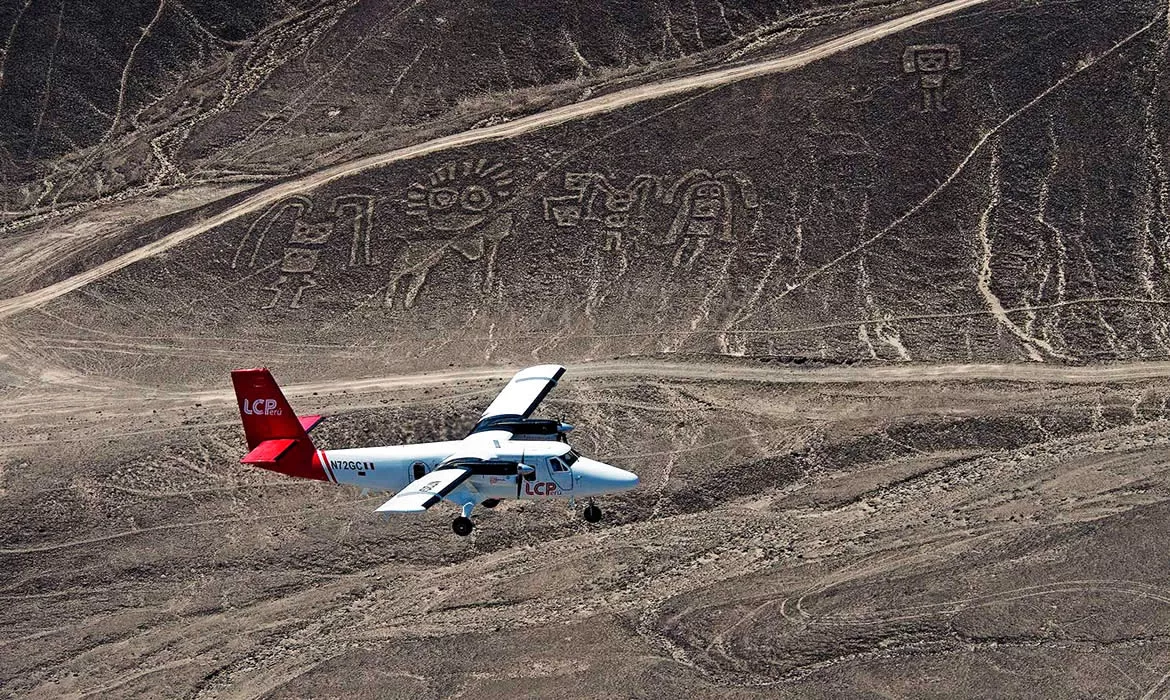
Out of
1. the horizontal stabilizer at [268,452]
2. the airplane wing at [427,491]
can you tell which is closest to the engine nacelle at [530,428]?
the airplane wing at [427,491]

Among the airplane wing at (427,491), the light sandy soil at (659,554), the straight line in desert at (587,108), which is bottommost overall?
the light sandy soil at (659,554)

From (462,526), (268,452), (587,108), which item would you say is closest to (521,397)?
(462,526)

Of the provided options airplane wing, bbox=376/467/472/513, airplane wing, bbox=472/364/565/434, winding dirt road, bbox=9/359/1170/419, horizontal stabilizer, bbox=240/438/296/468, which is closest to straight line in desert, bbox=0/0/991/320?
winding dirt road, bbox=9/359/1170/419

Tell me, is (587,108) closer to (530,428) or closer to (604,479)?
(530,428)

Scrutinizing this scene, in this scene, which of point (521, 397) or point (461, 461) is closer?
point (461, 461)

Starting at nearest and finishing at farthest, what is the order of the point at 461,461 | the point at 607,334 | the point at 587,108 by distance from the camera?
the point at 461,461 → the point at 607,334 → the point at 587,108

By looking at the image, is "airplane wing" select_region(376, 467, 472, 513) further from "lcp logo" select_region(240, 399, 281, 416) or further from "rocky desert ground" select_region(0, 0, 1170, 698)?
"lcp logo" select_region(240, 399, 281, 416)

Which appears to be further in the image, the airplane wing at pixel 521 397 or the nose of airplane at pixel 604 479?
the airplane wing at pixel 521 397

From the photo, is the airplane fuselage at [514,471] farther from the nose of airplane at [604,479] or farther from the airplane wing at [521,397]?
the airplane wing at [521,397]
